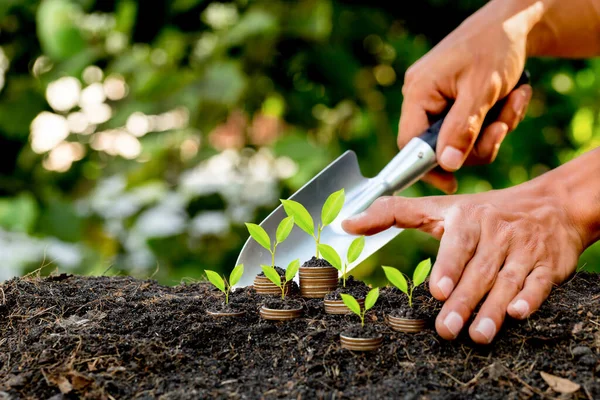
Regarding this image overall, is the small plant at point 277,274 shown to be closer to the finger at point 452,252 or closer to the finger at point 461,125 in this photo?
the finger at point 452,252

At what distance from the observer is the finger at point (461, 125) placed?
4.19ft

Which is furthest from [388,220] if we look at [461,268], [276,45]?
[276,45]

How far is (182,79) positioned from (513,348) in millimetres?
1363

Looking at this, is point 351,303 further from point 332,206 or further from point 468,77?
point 468,77

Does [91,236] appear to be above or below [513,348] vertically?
above

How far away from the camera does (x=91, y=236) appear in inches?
83.2

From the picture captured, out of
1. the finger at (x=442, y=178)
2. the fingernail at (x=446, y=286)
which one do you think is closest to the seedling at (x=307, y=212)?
the fingernail at (x=446, y=286)

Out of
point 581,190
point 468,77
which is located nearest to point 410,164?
point 468,77

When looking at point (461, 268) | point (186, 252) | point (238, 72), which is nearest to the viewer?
point (461, 268)

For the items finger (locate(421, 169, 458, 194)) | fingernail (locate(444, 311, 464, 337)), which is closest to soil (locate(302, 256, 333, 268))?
fingernail (locate(444, 311, 464, 337))

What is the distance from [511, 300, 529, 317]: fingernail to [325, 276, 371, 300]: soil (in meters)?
0.23

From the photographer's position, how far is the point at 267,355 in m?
0.83

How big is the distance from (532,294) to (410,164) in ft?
1.61

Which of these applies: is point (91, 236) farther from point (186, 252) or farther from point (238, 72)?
point (238, 72)
